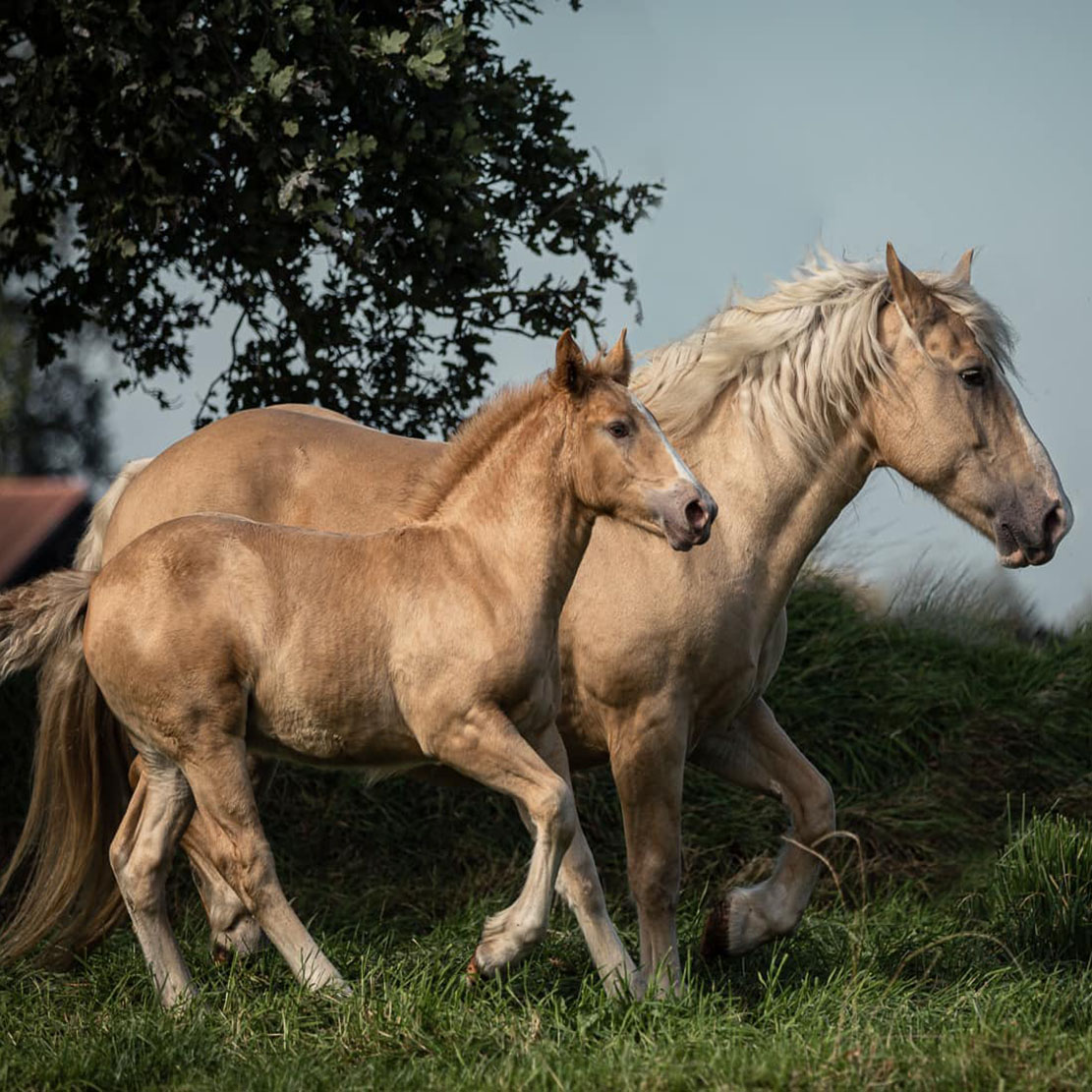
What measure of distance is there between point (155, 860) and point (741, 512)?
228 cm

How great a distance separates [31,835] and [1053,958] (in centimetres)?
372

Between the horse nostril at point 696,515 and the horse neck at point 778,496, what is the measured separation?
3.39 feet

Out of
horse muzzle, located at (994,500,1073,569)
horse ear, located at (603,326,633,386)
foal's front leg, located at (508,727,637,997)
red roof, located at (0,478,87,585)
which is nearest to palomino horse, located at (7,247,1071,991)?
horse muzzle, located at (994,500,1073,569)

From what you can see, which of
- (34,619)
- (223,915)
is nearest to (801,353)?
(34,619)

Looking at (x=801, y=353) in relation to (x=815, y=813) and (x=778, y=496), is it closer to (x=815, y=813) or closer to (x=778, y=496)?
(x=778, y=496)

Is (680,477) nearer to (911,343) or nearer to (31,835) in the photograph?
(911,343)

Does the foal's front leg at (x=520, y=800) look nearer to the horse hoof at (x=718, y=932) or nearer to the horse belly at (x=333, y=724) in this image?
the horse belly at (x=333, y=724)

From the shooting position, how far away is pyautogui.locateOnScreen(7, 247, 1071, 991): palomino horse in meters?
5.25

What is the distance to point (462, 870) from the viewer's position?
26.5 ft

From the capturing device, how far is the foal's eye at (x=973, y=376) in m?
5.27

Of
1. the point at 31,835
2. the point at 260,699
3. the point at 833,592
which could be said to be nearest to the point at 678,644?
the point at 260,699

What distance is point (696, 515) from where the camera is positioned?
14.2ft

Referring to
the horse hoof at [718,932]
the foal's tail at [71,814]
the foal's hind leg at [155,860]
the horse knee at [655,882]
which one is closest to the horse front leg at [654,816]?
the horse knee at [655,882]

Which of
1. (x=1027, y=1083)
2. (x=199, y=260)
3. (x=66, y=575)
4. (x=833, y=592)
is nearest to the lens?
(x=1027, y=1083)
